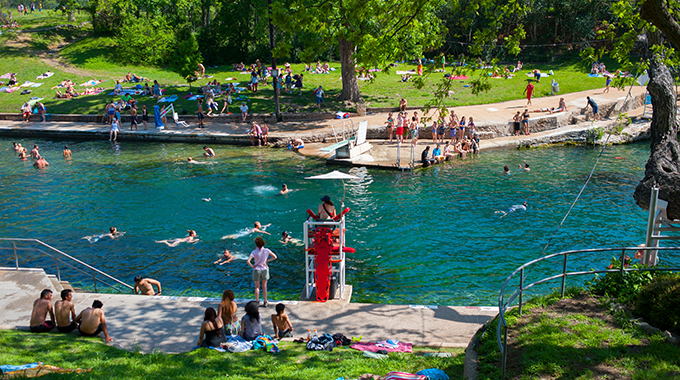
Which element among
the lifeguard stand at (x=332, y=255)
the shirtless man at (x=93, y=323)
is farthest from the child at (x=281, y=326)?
the shirtless man at (x=93, y=323)

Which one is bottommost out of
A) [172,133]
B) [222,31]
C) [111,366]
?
[111,366]

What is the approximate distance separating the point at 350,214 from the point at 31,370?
1320 cm

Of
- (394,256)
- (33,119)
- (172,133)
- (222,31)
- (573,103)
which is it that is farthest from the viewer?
(222,31)

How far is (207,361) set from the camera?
26.6 ft

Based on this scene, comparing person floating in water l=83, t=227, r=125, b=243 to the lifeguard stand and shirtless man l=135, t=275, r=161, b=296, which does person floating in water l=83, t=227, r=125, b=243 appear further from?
the lifeguard stand

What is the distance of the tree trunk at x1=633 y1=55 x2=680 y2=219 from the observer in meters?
12.0

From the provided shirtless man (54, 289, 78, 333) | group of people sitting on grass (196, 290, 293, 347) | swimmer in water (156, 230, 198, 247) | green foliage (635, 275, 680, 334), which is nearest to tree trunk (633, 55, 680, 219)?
green foliage (635, 275, 680, 334)

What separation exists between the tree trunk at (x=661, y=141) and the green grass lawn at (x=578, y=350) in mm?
5877

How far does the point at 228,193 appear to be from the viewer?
2164 centimetres

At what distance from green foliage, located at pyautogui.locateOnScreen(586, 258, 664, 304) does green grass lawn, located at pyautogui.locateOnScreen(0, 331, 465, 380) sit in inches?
107

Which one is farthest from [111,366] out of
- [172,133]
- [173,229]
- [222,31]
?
[222,31]

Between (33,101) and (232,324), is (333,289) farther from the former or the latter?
(33,101)

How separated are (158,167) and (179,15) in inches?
1335

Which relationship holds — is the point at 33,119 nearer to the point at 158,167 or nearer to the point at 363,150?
the point at 158,167
